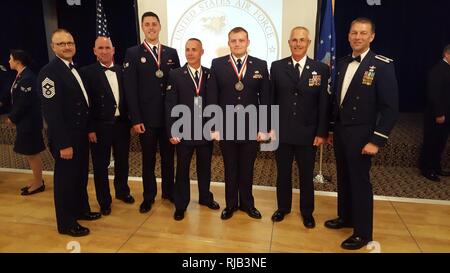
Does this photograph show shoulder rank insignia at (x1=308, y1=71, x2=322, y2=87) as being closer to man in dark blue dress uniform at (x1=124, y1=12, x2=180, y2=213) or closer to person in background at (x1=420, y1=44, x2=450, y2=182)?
man in dark blue dress uniform at (x1=124, y1=12, x2=180, y2=213)

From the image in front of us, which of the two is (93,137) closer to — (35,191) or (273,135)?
(35,191)

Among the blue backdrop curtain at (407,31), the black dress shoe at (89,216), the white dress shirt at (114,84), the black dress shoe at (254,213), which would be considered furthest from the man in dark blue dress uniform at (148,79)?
the blue backdrop curtain at (407,31)

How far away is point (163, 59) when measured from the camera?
3236mm

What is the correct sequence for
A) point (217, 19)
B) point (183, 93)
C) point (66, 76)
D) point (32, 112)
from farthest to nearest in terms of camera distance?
point (217, 19), point (32, 112), point (183, 93), point (66, 76)

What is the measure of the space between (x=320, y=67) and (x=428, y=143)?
2.25 meters

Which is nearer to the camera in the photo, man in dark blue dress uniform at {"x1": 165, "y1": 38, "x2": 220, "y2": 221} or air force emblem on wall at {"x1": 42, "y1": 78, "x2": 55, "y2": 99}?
air force emblem on wall at {"x1": 42, "y1": 78, "x2": 55, "y2": 99}

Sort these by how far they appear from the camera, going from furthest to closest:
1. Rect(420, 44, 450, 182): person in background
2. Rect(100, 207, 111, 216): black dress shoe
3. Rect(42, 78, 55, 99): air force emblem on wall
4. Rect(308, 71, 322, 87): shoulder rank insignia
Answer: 1. Rect(420, 44, 450, 182): person in background
2. Rect(100, 207, 111, 216): black dress shoe
3. Rect(308, 71, 322, 87): shoulder rank insignia
4. Rect(42, 78, 55, 99): air force emblem on wall

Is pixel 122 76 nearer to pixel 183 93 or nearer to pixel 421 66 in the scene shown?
pixel 183 93

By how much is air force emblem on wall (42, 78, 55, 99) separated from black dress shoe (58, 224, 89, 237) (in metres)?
1.08

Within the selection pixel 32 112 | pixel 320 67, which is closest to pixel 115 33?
pixel 32 112

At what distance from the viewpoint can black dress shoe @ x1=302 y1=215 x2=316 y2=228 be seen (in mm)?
3121

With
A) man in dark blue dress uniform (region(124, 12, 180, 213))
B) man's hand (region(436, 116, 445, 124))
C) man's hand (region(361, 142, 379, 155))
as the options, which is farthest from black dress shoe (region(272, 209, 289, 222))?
man's hand (region(436, 116, 445, 124))

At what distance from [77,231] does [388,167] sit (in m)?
3.65

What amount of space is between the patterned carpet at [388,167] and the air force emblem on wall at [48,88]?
76.6 inches
